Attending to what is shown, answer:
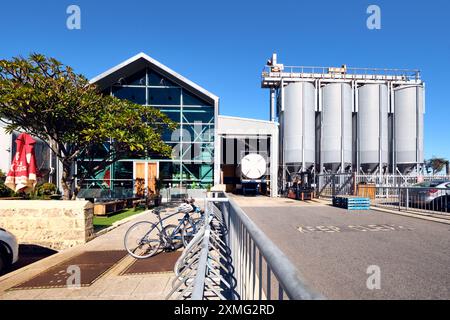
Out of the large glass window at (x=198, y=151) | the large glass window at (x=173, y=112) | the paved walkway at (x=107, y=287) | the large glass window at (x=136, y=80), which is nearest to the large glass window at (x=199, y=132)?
A: the large glass window at (x=198, y=151)

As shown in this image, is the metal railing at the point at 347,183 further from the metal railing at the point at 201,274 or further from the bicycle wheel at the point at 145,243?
the metal railing at the point at 201,274

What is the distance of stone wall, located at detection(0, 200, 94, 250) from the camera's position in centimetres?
689

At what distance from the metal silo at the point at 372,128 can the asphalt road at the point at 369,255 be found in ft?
62.1

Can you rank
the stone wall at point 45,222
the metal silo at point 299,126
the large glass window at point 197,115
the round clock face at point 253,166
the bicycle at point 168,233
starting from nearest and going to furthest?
1. the bicycle at point 168,233
2. the stone wall at point 45,222
3. the large glass window at point 197,115
4. the round clock face at point 253,166
5. the metal silo at point 299,126

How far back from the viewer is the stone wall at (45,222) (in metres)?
6.89

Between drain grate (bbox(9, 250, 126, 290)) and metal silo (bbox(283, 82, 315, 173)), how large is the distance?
21995mm

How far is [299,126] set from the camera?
2606 cm

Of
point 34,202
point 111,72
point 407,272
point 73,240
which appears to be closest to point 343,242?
point 407,272

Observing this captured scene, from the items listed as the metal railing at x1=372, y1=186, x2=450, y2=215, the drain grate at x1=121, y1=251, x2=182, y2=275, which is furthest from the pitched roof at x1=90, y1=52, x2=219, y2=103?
the drain grate at x1=121, y1=251, x2=182, y2=275

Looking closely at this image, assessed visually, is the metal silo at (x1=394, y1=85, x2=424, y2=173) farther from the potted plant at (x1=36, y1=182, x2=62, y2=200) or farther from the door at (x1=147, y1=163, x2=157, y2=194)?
the potted plant at (x1=36, y1=182, x2=62, y2=200)

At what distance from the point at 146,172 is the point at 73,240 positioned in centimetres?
1250

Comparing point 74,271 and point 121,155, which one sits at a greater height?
point 121,155
